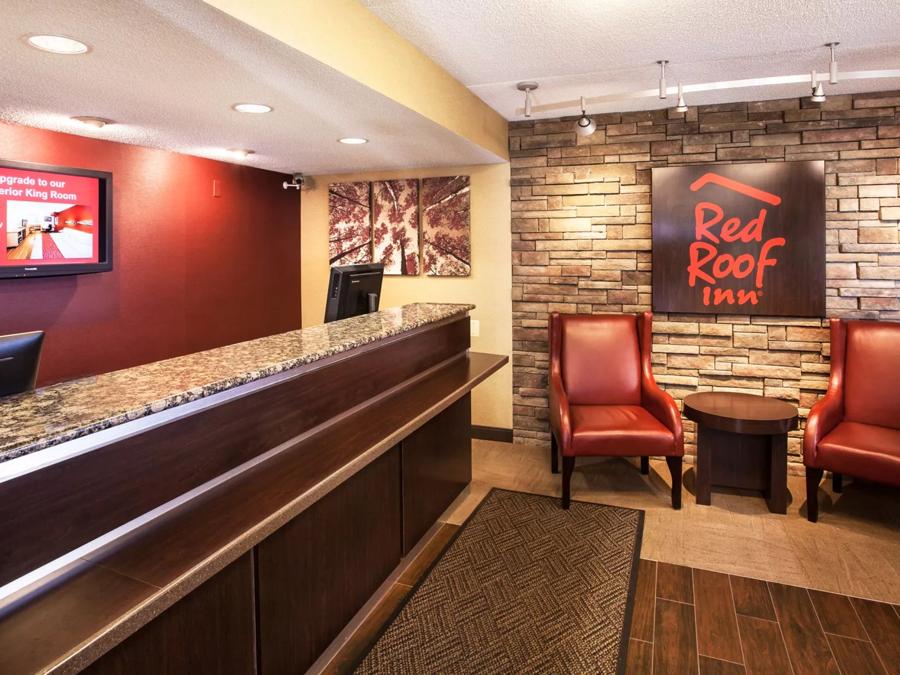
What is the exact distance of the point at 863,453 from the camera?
306 centimetres

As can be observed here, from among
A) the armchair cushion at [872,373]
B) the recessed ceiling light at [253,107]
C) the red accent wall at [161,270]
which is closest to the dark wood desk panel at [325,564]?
the recessed ceiling light at [253,107]

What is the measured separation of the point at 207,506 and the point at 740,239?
3669 mm

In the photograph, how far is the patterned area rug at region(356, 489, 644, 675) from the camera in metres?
2.21

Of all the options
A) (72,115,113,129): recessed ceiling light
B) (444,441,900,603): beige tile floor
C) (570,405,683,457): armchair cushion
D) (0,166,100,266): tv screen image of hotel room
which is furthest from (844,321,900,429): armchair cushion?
(0,166,100,266): tv screen image of hotel room

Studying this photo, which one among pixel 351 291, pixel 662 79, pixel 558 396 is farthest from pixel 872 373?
pixel 351 291

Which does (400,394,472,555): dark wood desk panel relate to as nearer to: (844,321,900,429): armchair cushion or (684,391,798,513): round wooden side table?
(684,391,798,513): round wooden side table

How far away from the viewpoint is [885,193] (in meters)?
3.72

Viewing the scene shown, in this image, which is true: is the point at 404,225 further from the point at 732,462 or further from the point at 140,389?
the point at 140,389

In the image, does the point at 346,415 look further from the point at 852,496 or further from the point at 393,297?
the point at 852,496

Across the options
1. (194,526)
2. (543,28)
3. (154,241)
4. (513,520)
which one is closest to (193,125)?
(154,241)

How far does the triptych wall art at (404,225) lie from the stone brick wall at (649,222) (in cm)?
46

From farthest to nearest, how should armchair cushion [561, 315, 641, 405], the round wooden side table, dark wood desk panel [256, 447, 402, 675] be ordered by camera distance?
armchair cushion [561, 315, 641, 405], the round wooden side table, dark wood desk panel [256, 447, 402, 675]

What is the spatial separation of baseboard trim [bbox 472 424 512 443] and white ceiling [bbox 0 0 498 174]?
6.89 feet

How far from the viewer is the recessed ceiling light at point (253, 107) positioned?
8.98 feet
